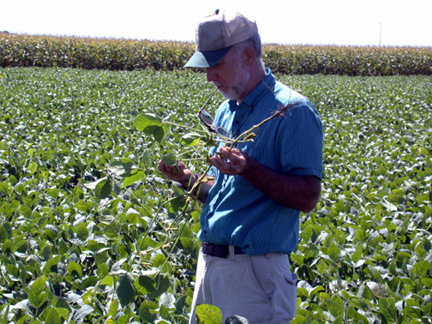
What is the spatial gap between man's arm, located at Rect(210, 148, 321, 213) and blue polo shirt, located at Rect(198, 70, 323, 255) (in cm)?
5

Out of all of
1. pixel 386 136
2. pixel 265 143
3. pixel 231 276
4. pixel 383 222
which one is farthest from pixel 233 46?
pixel 386 136

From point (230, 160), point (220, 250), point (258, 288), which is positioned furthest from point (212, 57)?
point (258, 288)

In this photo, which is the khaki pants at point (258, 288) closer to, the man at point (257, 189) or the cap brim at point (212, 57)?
the man at point (257, 189)

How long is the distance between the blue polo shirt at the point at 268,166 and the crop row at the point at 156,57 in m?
29.0

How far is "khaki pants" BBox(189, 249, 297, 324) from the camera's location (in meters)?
1.88

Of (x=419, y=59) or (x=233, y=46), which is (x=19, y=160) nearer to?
(x=233, y=46)

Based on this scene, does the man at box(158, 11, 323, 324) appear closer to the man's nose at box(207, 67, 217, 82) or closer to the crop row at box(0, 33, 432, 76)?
the man's nose at box(207, 67, 217, 82)

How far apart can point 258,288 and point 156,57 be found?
3109 centimetres

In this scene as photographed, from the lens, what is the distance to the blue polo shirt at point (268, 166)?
1823 mm

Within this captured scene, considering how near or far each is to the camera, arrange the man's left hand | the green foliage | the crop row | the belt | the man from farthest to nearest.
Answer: the crop row, the green foliage, the belt, the man, the man's left hand

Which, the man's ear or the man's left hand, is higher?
the man's ear

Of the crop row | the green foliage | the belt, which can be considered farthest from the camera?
the crop row

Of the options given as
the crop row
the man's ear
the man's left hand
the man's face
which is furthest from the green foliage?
the crop row

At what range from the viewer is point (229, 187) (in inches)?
78.3
